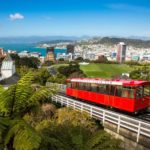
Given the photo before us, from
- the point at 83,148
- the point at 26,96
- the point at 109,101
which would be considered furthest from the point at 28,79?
the point at 109,101

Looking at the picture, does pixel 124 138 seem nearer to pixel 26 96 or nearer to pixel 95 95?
pixel 26 96

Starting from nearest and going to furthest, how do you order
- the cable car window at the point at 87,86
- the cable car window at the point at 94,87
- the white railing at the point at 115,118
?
the white railing at the point at 115,118, the cable car window at the point at 94,87, the cable car window at the point at 87,86

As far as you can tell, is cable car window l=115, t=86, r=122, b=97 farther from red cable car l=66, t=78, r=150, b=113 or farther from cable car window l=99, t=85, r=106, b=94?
cable car window l=99, t=85, r=106, b=94

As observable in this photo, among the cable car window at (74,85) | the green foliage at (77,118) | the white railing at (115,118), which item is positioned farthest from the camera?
the cable car window at (74,85)

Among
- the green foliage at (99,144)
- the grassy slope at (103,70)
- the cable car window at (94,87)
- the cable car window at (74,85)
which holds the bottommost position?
the grassy slope at (103,70)

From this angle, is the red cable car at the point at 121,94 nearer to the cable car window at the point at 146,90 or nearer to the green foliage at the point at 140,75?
the cable car window at the point at 146,90


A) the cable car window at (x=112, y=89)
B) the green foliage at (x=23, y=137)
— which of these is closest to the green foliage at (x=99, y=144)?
the green foliage at (x=23, y=137)

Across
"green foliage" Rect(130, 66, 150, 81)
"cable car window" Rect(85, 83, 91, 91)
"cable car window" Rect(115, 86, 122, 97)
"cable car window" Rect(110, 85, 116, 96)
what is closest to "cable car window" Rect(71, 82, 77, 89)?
"cable car window" Rect(85, 83, 91, 91)

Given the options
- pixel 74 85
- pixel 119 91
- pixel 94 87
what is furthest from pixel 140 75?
pixel 119 91
